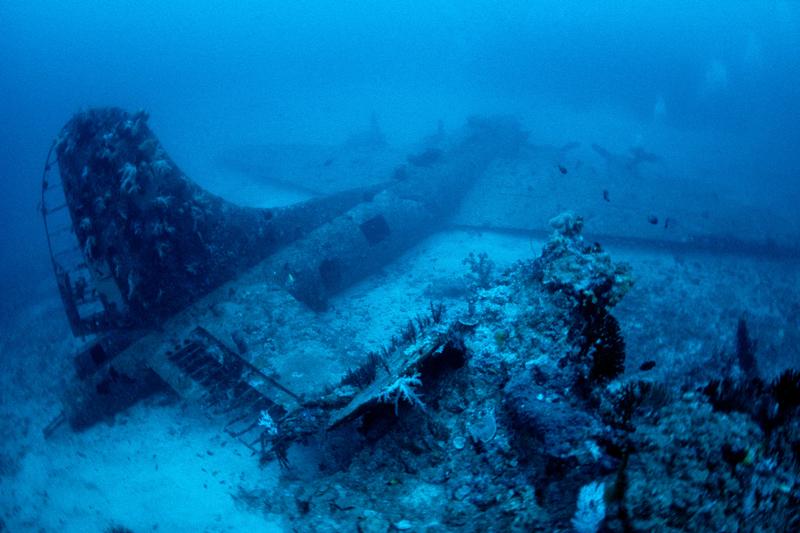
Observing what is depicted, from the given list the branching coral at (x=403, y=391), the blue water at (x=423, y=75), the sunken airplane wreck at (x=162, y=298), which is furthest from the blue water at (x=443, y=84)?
the branching coral at (x=403, y=391)

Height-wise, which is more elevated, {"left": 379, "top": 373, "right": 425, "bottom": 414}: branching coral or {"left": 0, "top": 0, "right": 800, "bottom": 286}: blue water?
{"left": 0, "top": 0, "right": 800, "bottom": 286}: blue water

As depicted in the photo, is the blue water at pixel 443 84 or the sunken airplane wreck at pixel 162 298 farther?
the blue water at pixel 443 84

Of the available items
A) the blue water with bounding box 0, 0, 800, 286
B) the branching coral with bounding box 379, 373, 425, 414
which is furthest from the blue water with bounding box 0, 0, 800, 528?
the branching coral with bounding box 379, 373, 425, 414

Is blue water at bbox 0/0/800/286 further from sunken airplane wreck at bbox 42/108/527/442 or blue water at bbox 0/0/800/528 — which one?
sunken airplane wreck at bbox 42/108/527/442

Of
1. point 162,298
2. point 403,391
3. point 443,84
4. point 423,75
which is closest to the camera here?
point 403,391

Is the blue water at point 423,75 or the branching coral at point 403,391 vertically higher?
the blue water at point 423,75

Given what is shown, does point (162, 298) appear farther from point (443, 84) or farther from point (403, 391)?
point (443, 84)

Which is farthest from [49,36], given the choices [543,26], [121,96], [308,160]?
[308,160]

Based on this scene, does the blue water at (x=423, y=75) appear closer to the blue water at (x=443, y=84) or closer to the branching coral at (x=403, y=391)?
the blue water at (x=443, y=84)

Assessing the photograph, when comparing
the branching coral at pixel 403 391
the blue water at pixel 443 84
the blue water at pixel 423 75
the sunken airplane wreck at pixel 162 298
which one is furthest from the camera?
the blue water at pixel 423 75

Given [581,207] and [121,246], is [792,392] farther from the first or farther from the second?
[581,207]

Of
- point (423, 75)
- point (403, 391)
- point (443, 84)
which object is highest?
point (423, 75)

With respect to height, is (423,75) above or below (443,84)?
above

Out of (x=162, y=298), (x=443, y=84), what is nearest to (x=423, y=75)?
(x=443, y=84)
